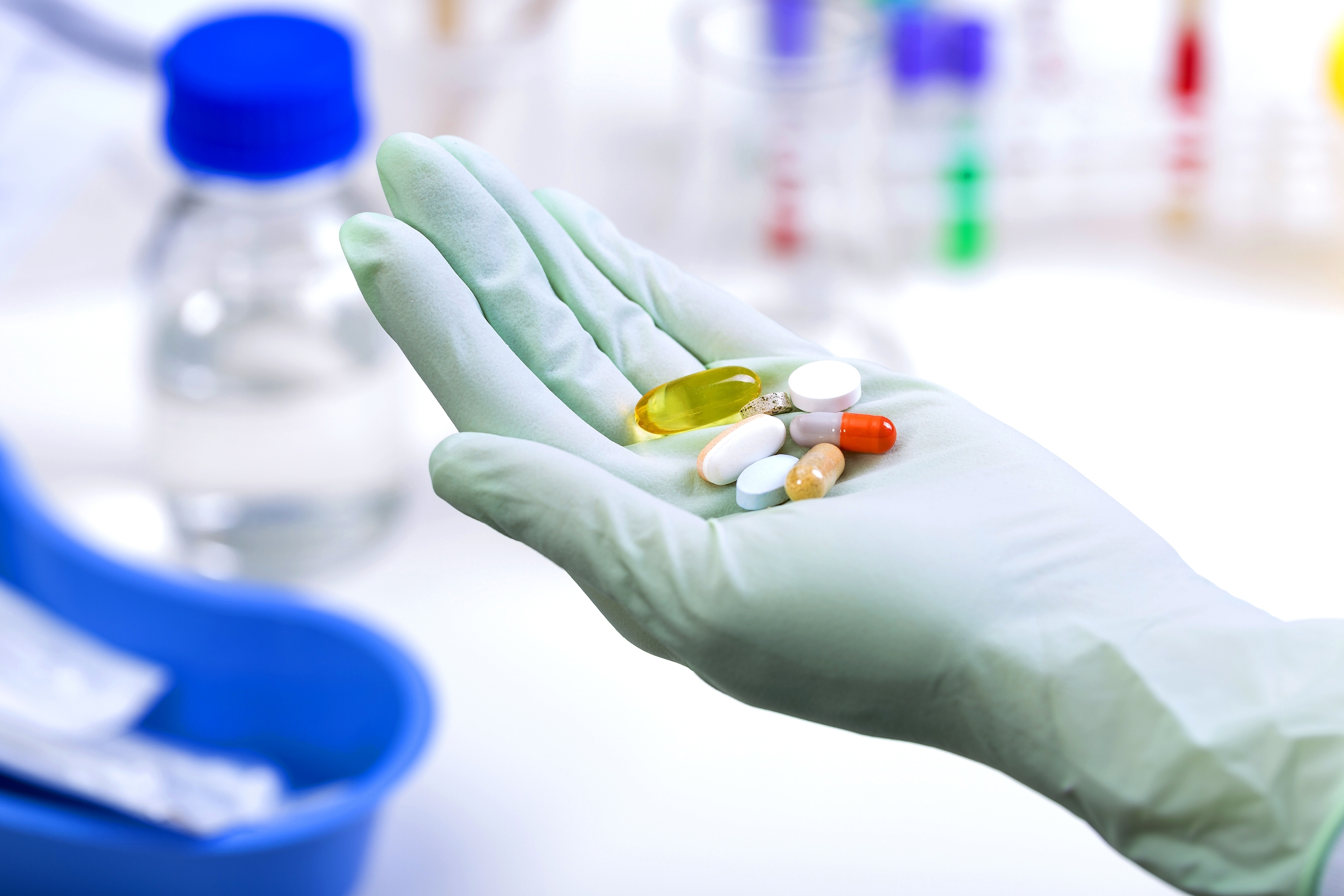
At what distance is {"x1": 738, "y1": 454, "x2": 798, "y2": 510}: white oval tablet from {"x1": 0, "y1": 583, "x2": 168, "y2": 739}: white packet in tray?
50cm

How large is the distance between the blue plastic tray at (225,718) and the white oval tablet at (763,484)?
0.29m

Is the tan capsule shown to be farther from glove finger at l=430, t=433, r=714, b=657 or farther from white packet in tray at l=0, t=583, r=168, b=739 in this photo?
white packet in tray at l=0, t=583, r=168, b=739

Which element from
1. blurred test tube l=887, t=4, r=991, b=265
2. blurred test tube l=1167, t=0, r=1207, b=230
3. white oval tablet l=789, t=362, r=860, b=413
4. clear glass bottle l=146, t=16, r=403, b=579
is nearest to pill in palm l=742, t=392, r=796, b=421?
white oval tablet l=789, t=362, r=860, b=413

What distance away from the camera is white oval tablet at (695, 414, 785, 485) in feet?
1.68

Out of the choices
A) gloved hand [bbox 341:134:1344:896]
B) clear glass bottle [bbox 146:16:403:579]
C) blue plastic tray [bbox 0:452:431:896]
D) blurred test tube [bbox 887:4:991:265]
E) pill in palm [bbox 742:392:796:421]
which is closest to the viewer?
gloved hand [bbox 341:134:1344:896]

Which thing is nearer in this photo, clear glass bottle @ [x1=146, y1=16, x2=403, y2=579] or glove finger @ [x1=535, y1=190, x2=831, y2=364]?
glove finger @ [x1=535, y1=190, x2=831, y2=364]

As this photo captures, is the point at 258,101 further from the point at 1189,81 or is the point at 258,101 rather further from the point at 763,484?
the point at 1189,81

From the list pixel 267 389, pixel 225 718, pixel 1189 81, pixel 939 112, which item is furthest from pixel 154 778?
pixel 1189 81

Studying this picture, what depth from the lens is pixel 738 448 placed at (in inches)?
20.2

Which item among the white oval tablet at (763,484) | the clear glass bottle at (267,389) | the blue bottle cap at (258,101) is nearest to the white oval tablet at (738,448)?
the white oval tablet at (763,484)

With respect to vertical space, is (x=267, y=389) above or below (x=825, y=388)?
below

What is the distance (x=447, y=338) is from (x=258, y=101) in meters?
0.42

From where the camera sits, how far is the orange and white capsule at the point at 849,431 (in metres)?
0.52

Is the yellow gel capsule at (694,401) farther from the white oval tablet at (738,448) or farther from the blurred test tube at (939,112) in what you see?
the blurred test tube at (939,112)
